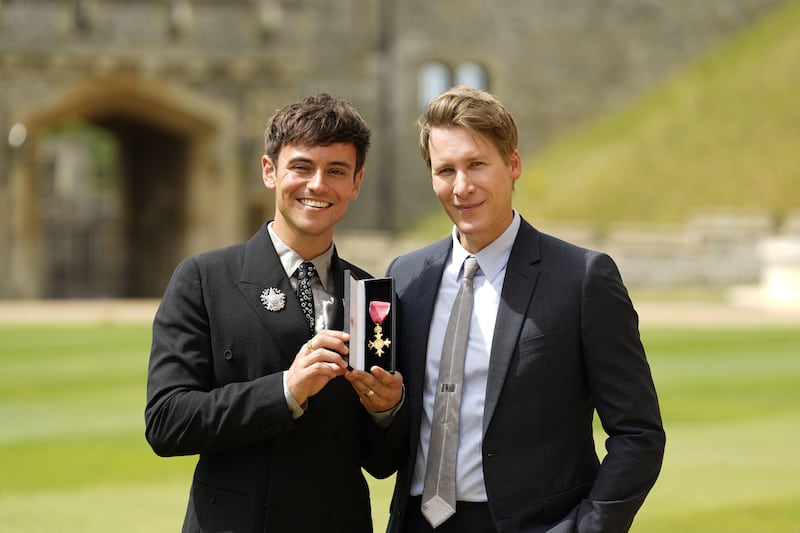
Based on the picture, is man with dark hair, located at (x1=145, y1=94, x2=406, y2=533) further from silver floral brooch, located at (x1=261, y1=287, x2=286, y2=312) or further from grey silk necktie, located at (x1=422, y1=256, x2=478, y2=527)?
grey silk necktie, located at (x1=422, y1=256, x2=478, y2=527)

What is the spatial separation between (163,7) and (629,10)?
13202 mm

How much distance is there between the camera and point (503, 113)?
3.38 metres

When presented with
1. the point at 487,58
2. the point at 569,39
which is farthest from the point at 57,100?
the point at 569,39

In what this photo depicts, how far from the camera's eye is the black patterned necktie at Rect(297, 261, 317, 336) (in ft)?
11.4

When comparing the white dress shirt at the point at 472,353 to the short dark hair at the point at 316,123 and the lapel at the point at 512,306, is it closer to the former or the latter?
the lapel at the point at 512,306

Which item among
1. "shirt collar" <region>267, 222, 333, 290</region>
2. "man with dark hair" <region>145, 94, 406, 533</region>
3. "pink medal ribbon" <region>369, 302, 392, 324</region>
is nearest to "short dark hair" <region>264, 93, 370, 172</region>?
"man with dark hair" <region>145, 94, 406, 533</region>

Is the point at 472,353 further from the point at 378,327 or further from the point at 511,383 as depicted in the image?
the point at 378,327

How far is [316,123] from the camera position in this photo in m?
3.38

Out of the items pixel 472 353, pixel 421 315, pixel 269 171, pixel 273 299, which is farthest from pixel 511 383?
pixel 269 171

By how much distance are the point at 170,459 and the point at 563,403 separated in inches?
221

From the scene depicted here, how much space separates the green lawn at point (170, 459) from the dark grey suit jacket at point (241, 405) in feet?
9.52

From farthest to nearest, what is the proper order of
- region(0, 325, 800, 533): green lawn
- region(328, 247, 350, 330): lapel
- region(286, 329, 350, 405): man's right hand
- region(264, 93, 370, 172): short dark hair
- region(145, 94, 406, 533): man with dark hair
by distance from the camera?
region(0, 325, 800, 533): green lawn
region(328, 247, 350, 330): lapel
region(264, 93, 370, 172): short dark hair
region(145, 94, 406, 533): man with dark hair
region(286, 329, 350, 405): man's right hand

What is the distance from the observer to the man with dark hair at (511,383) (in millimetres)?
3277

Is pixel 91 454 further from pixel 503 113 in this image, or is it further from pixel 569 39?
pixel 569 39
